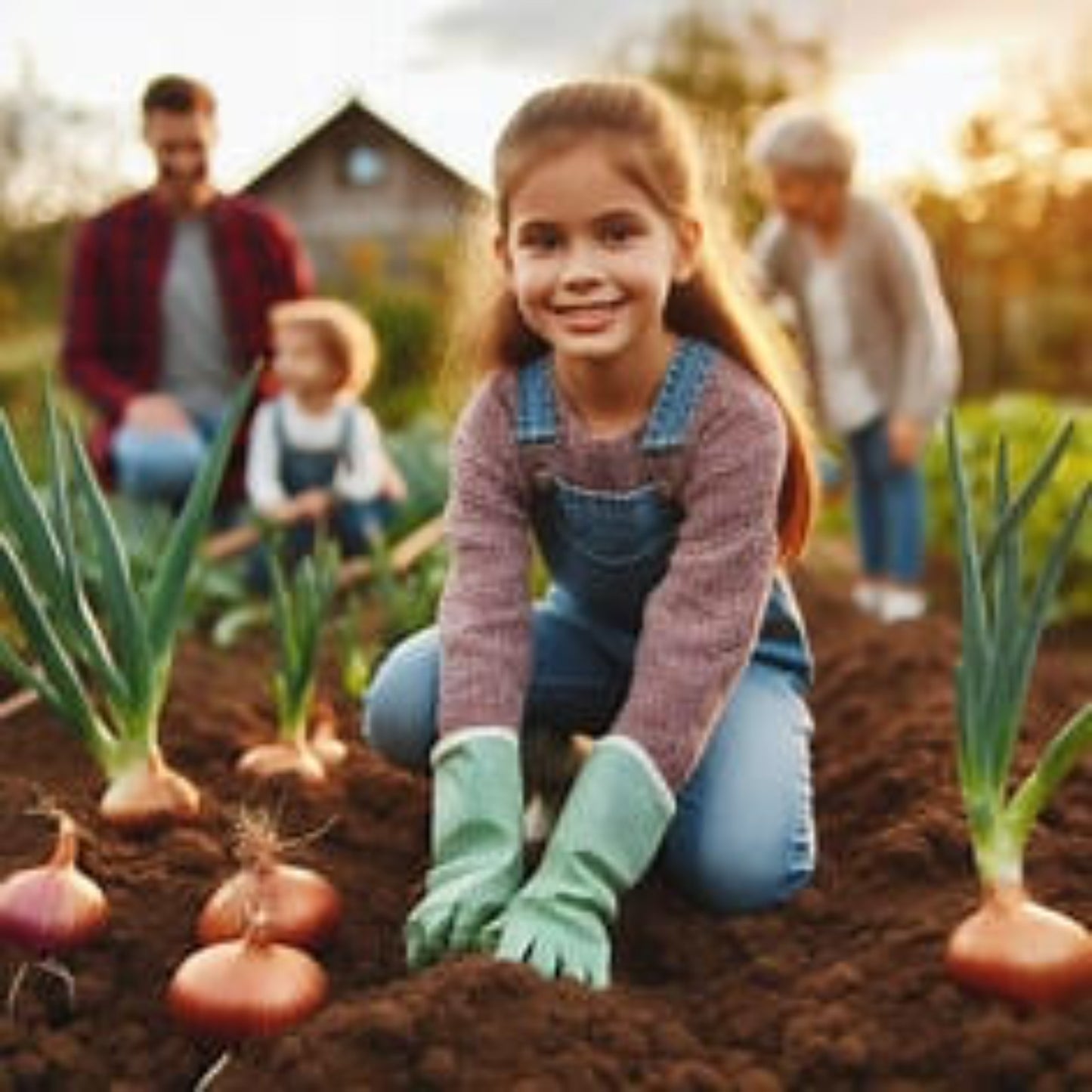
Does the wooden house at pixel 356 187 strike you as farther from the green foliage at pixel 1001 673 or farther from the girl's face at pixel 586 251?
the green foliage at pixel 1001 673

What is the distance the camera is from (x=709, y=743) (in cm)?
222

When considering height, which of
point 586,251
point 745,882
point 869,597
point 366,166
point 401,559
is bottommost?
point 869,597

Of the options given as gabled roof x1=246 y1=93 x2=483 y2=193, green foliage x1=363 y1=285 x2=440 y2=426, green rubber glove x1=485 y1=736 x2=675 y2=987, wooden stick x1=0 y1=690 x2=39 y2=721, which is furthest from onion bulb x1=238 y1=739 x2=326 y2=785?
gabled roof x1=246 y1=93 x2=483 y2=193

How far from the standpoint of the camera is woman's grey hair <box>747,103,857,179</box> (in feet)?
14.3

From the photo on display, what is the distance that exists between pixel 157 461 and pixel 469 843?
9.17ft

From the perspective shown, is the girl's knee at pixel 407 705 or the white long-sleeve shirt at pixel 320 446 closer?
the girl's knee at pixel 407 705

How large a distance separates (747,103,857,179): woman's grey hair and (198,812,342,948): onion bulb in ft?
9.29

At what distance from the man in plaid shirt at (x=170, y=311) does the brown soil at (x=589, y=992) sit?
1773 millimetres

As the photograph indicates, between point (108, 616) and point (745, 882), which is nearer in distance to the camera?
point (745, 882)

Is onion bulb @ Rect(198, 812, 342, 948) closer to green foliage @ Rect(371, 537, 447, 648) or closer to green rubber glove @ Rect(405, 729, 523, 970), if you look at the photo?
green rubber glove @ Rect(405, 729, 523, 970)

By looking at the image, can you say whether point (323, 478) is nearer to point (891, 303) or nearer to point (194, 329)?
point (194, 329)

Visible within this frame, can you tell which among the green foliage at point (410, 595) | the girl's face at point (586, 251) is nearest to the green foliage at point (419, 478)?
the green foliage at point (410, 595)

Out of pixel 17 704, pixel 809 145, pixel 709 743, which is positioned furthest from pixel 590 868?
pixel 809 145

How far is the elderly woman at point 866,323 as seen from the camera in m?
4.48
